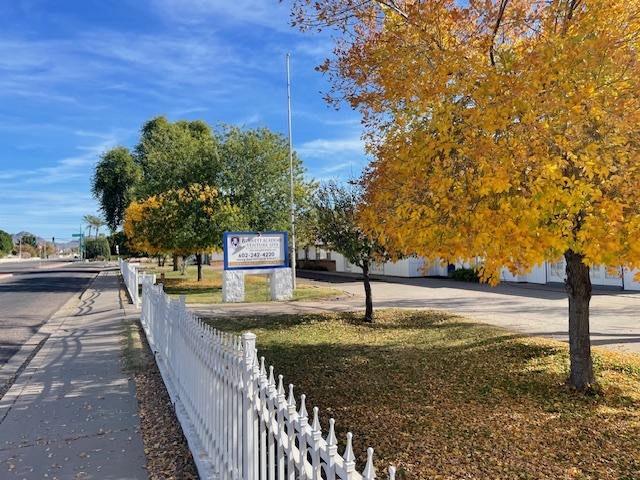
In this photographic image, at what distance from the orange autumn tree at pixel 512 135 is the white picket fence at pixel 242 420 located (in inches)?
95.8

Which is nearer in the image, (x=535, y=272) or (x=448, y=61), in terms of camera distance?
(x=448, y=61)

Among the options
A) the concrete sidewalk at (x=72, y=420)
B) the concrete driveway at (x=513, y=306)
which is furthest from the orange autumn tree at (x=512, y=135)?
the concrete driveway at (x=513, y=306)

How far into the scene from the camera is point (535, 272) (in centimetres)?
2180

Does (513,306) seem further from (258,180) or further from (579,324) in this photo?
(258,180)

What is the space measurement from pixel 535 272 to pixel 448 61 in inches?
760

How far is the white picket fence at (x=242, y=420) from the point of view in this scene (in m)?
1.94

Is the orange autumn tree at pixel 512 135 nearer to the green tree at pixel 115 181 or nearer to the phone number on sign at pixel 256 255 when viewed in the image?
the phone number on sign at pixel 256 255

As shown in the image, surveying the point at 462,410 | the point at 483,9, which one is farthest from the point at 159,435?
the point at 483,9

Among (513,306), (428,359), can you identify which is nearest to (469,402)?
(428,359)

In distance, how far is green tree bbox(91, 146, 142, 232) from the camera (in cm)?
4081

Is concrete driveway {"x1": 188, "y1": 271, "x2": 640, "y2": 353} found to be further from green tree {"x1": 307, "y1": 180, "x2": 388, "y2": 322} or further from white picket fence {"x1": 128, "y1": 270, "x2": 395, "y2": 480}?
white picket fence {"x1": 128, "y1": 270, "x2": 395, "y2": 480}

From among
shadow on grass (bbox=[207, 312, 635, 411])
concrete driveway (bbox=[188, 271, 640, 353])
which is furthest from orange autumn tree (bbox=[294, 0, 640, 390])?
concrete driveway (bbox=[188, 271, 640, 353])

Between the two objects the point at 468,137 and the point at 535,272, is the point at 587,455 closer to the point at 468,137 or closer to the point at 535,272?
the point at 468,137

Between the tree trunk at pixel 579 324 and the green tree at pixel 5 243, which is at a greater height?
the green tree at pixel 5 243
